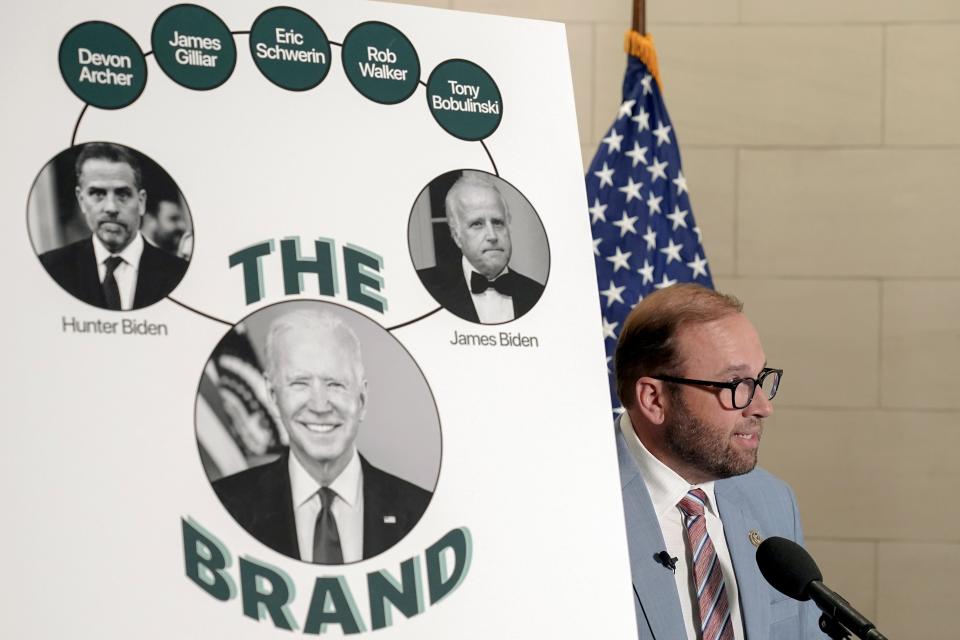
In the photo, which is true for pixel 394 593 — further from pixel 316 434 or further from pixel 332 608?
pixel 316 434

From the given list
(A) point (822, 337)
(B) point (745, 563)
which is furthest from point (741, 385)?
(A) point (822, 337)

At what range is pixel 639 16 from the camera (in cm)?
352

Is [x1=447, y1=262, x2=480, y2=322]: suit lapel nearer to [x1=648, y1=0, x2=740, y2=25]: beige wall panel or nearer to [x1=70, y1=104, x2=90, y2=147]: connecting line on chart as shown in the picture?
[x1=70, y1=104, x2=90, y2=147]: connecting line on chart

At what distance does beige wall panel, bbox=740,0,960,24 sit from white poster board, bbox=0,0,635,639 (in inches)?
113

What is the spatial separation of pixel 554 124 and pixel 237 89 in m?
0.42

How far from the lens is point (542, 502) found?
50.6 inches

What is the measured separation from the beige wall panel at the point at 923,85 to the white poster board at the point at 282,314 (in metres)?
2.96

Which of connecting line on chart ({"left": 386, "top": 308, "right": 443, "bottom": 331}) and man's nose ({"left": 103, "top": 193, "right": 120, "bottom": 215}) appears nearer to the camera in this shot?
man's nose ({"left": 103, "top": 193, "right": 120, "bottom": 215})

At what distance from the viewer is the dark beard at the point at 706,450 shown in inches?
91.0

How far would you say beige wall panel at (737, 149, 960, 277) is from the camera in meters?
3.98

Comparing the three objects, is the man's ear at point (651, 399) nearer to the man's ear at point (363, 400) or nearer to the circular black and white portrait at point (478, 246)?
the circular black and white portrait at point (478, 246)

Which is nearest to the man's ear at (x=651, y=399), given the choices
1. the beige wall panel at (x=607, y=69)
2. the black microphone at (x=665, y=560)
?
the black microphone at (x=665, y=560)

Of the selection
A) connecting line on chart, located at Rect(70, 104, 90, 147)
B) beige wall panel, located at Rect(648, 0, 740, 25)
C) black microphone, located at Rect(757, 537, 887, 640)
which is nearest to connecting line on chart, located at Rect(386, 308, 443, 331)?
connecting line on chart, located at Rect(70, 104, 90, 147)

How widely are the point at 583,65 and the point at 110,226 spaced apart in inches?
125
